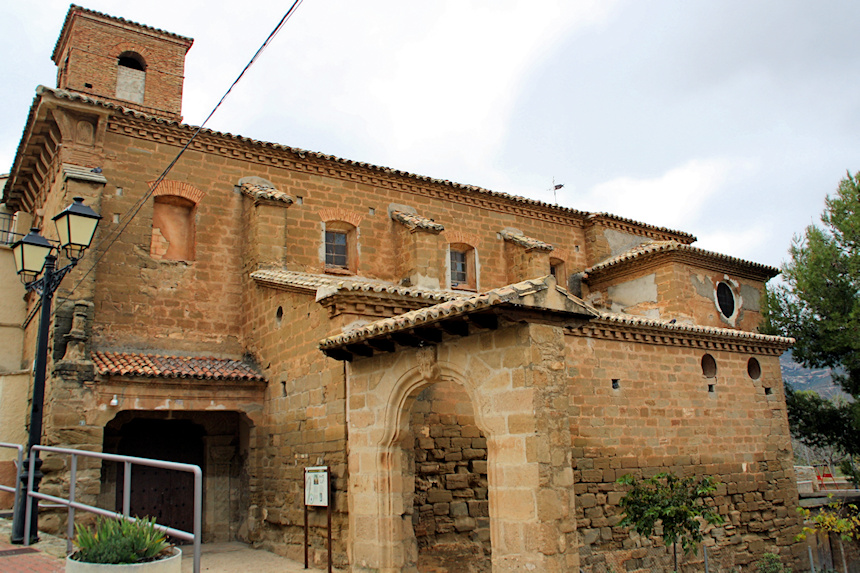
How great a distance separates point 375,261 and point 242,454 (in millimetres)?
5538

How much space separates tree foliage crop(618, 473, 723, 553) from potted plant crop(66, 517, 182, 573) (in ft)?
27.8

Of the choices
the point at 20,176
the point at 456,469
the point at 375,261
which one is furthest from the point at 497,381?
the point at 20,176

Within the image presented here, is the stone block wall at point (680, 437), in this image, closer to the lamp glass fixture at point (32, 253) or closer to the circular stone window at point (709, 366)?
the circular stone window at point (709, 366)

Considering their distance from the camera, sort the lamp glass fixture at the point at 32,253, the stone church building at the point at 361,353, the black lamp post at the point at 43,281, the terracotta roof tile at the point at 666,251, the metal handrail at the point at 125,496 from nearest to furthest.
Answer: the metal handrail at the point at 125,496
the black lamp post at the point at 43,281
the stone church building at the point at 361,353
the lamp glass fixture at the point at 32,253
the terracotta roof tile at the point at 666,251

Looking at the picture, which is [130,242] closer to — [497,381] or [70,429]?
[70,429]

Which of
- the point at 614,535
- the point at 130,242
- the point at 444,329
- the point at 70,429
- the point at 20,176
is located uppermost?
the point at 20,176

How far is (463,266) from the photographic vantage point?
19.0 meters

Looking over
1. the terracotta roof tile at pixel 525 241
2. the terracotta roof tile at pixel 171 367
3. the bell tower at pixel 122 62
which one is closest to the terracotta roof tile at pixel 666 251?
the terracotta roof tile at pixel 525 241

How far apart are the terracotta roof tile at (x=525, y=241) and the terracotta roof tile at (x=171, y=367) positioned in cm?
827

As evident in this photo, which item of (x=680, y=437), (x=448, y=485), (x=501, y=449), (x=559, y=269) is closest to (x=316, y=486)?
(x=448, y=485)

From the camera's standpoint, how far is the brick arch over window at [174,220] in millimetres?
14648

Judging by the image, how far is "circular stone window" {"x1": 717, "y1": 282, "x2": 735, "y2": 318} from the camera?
63.9 ft

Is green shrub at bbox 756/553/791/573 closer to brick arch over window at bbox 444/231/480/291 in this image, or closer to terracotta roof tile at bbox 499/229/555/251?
terracotta roof tile at bbox 499/229/555/251

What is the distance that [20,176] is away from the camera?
53.2ft
